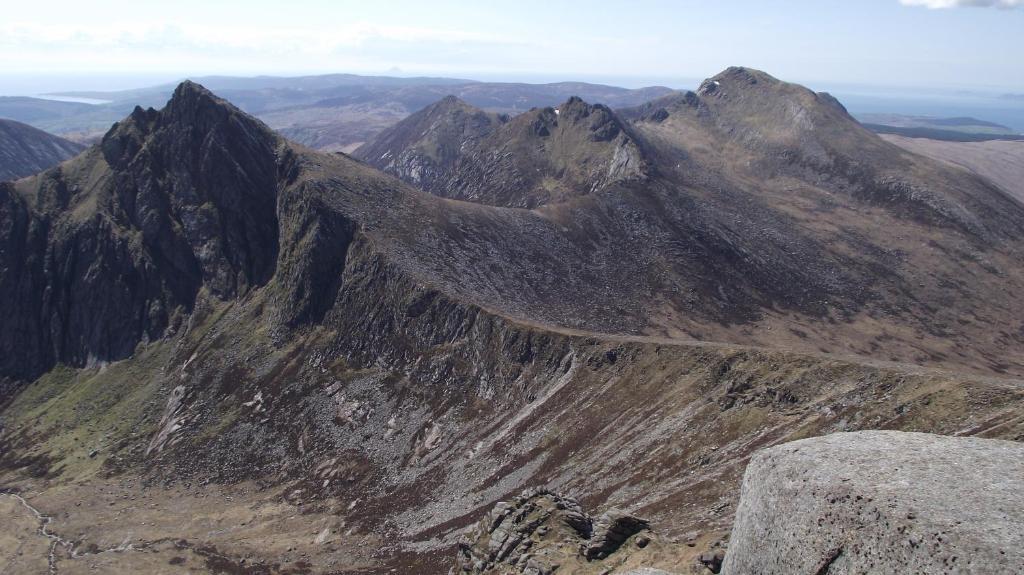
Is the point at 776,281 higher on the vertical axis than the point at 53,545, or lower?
higher

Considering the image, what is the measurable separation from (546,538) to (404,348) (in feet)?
217

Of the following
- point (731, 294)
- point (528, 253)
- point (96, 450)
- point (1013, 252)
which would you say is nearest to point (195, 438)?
point (96, 450)

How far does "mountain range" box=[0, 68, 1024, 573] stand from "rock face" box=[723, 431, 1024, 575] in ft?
38.1

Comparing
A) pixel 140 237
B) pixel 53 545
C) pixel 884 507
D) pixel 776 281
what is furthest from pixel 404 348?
pixel 776 281

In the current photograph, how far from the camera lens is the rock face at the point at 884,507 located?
2591 centimetres

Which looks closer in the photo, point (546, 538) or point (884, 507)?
point (884, 507)

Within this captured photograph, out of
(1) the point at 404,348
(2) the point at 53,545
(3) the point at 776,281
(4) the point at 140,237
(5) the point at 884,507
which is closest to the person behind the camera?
(5) the point at 884,507

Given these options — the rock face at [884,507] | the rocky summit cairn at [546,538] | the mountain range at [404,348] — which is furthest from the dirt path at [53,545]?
the rock face at [884,507]

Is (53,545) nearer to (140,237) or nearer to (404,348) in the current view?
(404,348)

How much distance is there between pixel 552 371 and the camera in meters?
97.8

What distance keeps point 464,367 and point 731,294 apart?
82.7 metres

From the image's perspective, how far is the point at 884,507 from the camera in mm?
28531

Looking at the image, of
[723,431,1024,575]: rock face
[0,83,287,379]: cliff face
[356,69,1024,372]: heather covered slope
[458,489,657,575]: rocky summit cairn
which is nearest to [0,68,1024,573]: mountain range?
[0,83,287,379]: cliff face

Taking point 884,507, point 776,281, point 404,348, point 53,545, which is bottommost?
point 53,545
